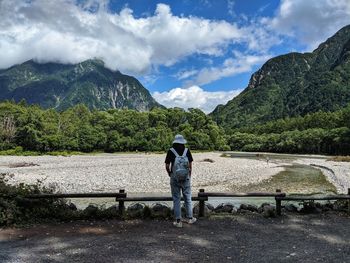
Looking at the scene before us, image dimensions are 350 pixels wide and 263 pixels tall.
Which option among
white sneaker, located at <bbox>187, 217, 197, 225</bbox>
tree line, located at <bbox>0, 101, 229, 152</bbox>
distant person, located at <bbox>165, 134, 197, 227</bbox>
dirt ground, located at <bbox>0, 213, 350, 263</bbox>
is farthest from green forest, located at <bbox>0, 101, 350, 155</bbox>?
distant person, located at <bbox>165, 134, 197, 227</bbox>

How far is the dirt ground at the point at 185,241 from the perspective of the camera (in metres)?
8.18

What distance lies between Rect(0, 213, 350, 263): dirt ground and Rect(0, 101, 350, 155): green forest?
273 ft

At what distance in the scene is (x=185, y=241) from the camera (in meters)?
9.41

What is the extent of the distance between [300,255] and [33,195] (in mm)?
7694

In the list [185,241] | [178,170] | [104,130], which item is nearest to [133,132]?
[104,130]

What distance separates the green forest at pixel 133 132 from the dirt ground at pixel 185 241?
83.1 metres

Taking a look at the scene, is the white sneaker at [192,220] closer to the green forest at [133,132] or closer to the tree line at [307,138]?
the green forest at [133,132]

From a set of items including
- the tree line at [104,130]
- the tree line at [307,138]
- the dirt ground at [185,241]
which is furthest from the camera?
the tree line at [307,138]

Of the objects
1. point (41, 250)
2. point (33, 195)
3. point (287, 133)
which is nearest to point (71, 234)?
point (41, 250)

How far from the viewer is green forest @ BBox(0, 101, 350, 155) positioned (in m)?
98.4

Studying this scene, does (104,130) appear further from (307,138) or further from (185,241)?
(185,241)

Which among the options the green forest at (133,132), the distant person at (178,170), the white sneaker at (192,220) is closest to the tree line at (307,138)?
the green forest at (133,132)

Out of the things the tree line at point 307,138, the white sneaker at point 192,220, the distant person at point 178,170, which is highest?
the tree line at point 307,138

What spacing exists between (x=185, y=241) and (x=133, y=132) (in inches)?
4279
